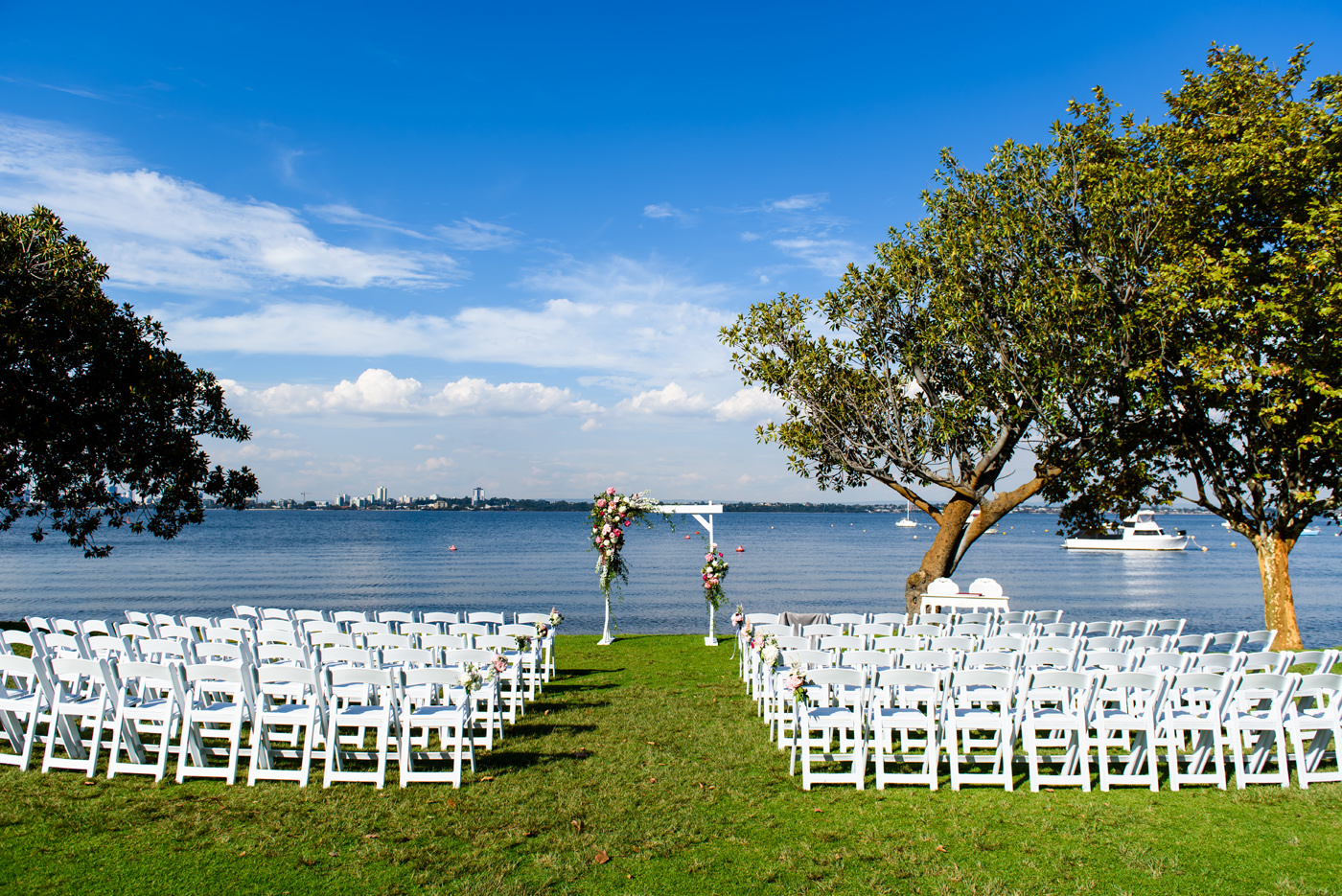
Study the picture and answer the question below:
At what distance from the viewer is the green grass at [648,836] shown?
441cm

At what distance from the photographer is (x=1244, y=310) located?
12.4 meters

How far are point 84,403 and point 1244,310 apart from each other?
18005 mm

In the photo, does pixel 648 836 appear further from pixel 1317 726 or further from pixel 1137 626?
pixel 1137 626

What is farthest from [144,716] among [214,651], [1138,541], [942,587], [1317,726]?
[1138,541]

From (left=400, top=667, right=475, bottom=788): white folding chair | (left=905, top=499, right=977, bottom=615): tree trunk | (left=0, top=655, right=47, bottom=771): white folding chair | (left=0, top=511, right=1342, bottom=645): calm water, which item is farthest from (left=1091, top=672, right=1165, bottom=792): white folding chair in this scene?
(left=0, top=511, right=1342, bottom=645): calm water

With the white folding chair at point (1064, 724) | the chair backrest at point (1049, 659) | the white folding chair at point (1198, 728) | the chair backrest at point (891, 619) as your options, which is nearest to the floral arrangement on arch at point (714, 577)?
the chair backrest at point (891, 619)

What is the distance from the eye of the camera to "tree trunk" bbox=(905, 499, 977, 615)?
15805 millimetres

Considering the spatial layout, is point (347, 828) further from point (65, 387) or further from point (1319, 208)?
point (1319, 208)

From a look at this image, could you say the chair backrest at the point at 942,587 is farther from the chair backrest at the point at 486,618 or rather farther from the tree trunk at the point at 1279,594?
the chair backrest at the point at 486,618

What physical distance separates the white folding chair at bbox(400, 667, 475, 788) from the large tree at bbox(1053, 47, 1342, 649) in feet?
36.1

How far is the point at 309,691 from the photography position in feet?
22.5

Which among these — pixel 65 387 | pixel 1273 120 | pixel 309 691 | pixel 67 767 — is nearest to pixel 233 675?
pixel 309 691

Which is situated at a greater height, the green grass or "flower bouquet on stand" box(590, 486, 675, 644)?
"flower bouquet on stand" box(590, 486, 675, 644)

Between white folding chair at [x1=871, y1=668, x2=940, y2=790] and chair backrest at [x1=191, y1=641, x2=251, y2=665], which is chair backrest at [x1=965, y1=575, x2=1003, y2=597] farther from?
chair backrest at [x1=191, y1=641, x2=251, y2=665]
